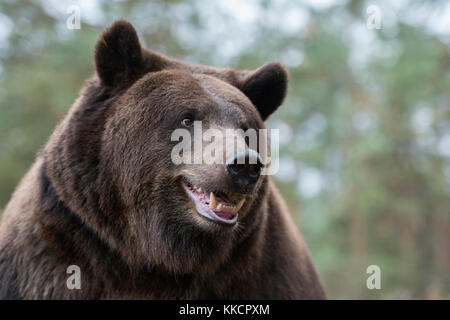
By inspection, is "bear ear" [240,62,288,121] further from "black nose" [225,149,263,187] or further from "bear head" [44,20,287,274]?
"black nose" [225,149,263,187]

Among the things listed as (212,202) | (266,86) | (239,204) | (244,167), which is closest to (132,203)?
(212,202)

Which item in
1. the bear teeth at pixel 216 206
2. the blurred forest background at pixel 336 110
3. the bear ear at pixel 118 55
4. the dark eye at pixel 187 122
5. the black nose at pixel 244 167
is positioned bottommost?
the bear teeth at pixel 216 206

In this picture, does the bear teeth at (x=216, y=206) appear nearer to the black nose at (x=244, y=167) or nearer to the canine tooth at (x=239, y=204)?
the canine tooth at (x=239, y=204)

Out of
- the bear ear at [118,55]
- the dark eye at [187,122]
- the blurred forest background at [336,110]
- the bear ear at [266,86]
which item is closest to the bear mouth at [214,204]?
the dark eye at [187,122]

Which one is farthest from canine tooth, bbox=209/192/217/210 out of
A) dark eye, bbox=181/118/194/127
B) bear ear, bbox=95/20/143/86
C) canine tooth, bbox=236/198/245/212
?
bear ear, bbox=95/20/143/86

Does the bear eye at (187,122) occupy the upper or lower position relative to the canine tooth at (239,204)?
upper

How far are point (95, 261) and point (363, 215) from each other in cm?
1552

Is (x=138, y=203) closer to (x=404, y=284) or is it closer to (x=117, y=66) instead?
(x=117, y=66)

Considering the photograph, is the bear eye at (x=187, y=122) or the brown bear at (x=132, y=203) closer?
the brown bear at (x=132, y=203)

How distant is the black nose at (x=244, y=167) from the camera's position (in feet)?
10.9

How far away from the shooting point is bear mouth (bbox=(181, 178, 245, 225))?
3.63 m

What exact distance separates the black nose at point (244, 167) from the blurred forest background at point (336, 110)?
10765mm

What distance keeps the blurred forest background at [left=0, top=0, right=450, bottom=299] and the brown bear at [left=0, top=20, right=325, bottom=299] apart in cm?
960

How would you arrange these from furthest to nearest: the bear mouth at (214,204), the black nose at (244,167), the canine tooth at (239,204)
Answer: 1. the canine tooth at (239,204)
2. the bear mouth at (214,204)
3. the black nose at (244,167)
